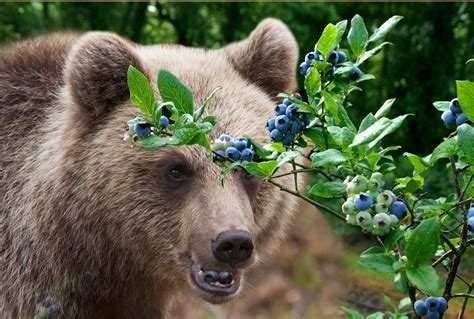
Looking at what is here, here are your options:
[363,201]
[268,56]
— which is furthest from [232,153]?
[268,56]

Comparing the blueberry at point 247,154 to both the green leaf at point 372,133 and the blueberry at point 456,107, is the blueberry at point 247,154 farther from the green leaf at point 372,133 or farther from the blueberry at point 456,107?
the blueberry at point 456,107

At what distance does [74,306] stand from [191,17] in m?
9.04

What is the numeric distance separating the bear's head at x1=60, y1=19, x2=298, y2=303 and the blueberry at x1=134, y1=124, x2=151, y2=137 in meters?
1.30

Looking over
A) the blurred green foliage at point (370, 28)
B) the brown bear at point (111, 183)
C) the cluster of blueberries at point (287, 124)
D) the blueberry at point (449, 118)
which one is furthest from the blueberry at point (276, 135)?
the blurred green foliage at point (370, 28)

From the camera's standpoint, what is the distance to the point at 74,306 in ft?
12.4

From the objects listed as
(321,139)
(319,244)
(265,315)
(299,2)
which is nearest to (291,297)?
(265,315)

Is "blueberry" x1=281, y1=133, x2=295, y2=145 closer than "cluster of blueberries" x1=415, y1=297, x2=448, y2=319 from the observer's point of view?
No

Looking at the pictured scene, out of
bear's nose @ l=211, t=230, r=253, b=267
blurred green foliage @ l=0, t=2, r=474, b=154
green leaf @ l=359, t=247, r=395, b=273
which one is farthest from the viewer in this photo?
blurred green foliage @ l=0, t=2, r=474, b=154

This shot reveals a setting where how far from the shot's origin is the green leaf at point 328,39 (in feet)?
6.58

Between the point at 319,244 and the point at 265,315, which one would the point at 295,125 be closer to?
the point at 265,315

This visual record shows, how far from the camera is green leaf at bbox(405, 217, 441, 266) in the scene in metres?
1.55

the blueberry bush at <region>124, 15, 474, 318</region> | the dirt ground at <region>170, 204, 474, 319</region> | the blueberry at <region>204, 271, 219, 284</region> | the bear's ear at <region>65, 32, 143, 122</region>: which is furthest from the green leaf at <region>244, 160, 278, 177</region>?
the dirt ground at <region>170, 204, 474, 319</region>

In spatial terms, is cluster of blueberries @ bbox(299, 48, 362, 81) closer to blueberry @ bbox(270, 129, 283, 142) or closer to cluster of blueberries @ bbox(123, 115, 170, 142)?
blueberry @ bbox(270, 129, 283, 142)

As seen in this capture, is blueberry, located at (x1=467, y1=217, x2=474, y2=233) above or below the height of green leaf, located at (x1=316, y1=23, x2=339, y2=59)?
below
